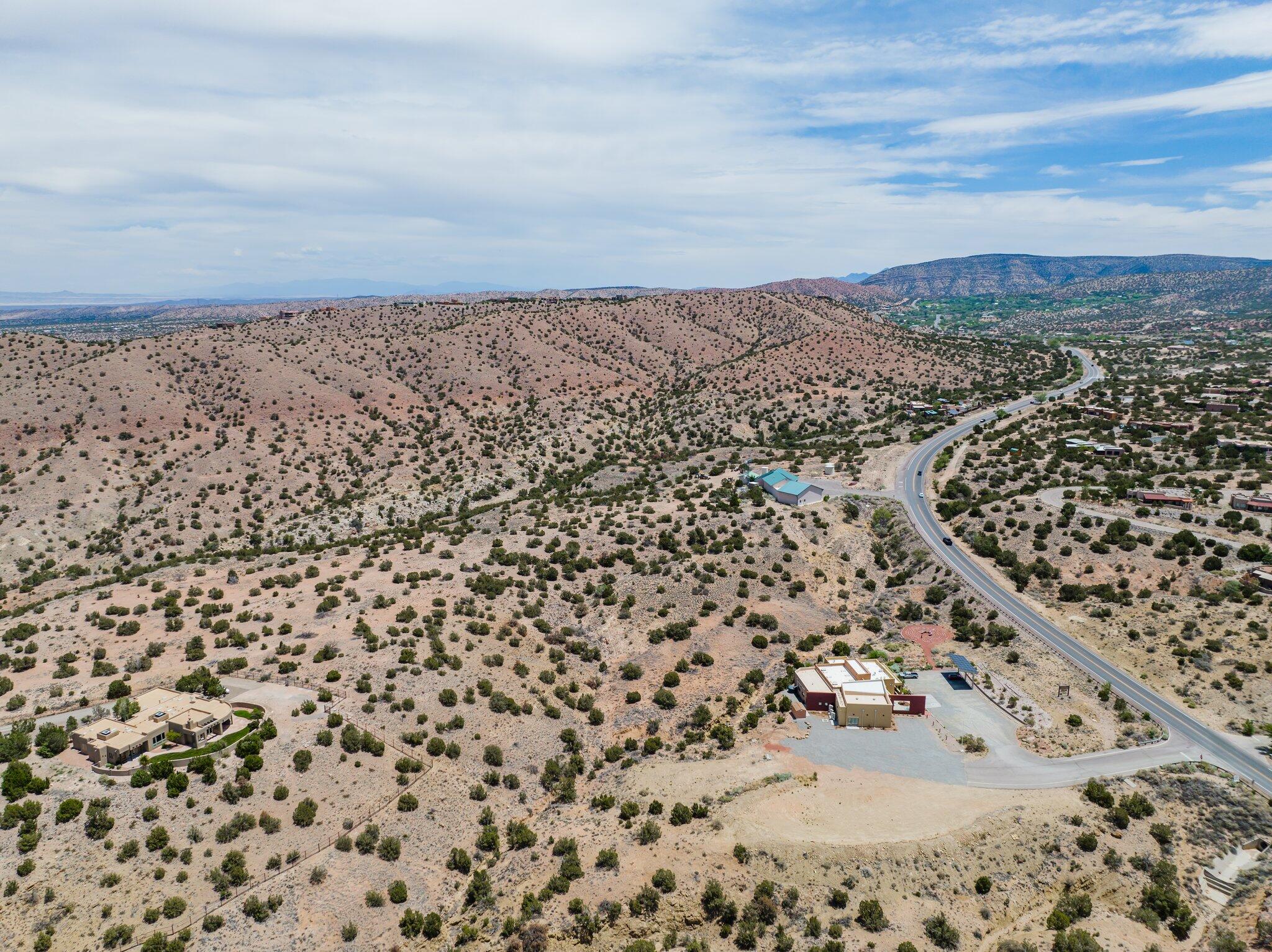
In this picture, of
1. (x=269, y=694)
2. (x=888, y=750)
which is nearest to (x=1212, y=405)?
(x=888, y=750)

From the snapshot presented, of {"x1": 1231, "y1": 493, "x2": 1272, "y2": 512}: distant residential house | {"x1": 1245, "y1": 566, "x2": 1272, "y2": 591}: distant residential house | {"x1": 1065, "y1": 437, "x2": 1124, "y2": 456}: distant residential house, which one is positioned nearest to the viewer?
{"x1": 1245, "y1": 566, "x2": 1272, "y2": 591}: distant residential house

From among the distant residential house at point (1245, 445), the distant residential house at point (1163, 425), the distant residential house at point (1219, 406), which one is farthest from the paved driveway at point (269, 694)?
the distant residential house at point (1219, 406)

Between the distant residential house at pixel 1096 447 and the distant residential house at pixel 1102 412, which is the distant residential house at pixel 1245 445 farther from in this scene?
the distant residential house at pixel 1102 412

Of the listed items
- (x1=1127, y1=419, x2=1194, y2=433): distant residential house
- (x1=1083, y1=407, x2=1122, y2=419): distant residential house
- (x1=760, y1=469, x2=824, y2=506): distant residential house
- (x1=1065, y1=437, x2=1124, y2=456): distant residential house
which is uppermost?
(x1=1083, y1=407, x2=1122, y2=419): distant residential house

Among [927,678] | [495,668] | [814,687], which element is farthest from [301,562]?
[927,678]

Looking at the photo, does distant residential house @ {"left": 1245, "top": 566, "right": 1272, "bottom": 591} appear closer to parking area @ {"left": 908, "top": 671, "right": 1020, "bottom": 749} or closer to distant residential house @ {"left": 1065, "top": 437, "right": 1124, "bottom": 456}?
parking area @ {"left": 908, "top": 671, "right": 1020, "bottom": 749}

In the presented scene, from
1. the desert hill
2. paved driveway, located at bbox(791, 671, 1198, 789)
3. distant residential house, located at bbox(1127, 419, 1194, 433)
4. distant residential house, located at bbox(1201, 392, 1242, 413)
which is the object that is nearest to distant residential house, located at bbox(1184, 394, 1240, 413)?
distant residential house, located at bbox(1201, 392, 1242, 413)
